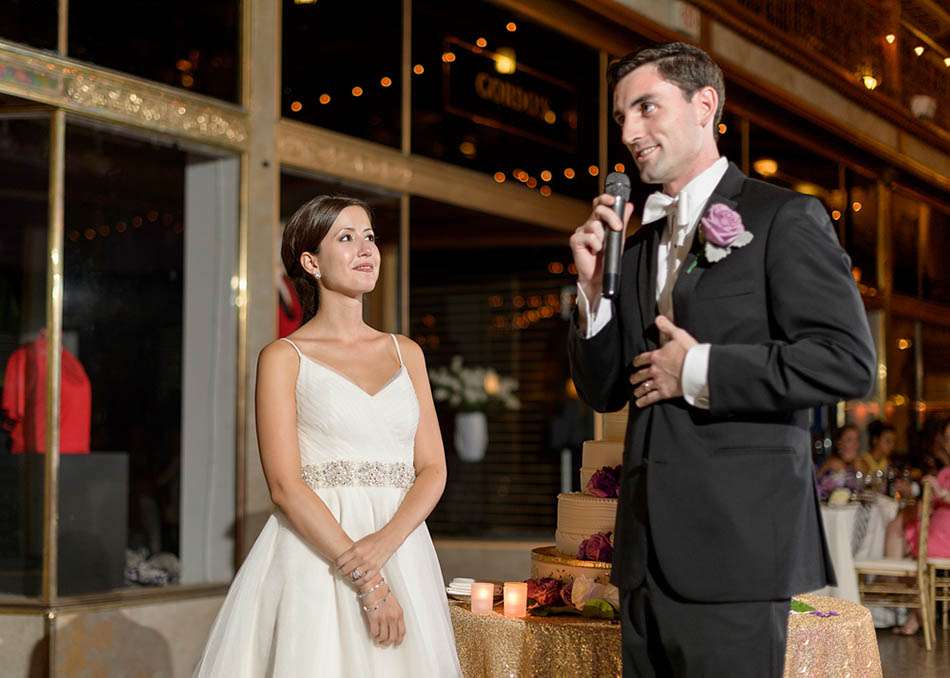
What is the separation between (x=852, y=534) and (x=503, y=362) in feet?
13.7

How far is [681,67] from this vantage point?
2.43 m

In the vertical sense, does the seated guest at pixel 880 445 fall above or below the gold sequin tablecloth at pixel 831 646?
above

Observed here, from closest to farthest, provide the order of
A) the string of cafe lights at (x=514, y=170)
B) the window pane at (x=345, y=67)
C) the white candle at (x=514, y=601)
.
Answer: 1. the white candle at (x=514, y=601)
2. the window pane at (x=345, y=67)
3. the string of cafe lights at (x=514, y=170)

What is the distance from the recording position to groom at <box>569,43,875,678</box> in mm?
2270

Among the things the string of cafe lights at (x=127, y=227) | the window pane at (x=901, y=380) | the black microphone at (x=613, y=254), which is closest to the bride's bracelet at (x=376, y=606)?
the black microphone at (x=613, y=254)

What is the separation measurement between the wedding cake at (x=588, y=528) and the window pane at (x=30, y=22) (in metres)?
3.58

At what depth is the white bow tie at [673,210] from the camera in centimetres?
244

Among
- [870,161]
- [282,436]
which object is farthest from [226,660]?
[870,161]

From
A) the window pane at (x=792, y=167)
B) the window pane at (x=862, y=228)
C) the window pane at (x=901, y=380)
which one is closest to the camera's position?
the window pane at (x=792, y=167)

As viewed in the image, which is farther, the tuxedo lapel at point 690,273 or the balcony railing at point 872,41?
the balcony railing at point 872,41

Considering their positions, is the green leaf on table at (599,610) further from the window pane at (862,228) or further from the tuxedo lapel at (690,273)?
the window pane at (862,228)

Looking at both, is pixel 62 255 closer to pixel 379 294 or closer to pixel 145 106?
pixel 145 106

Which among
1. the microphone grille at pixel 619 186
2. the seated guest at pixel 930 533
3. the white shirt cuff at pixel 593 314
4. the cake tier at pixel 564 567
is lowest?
the seated guest at pixel 930 533

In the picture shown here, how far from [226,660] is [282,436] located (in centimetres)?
64
